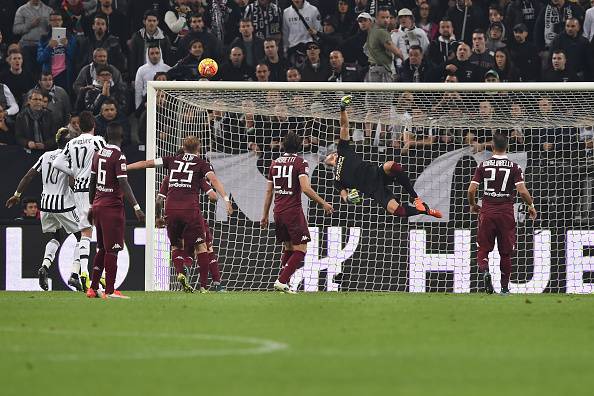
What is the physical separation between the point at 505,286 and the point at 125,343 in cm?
925

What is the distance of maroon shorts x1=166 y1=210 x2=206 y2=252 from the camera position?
16.6 meters

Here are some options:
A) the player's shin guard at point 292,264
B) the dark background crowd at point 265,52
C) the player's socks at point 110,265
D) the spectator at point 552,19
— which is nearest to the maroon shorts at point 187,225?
the player's shin guard at point 292,264

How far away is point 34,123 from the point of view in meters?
20.8

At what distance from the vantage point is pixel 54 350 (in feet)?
27.8

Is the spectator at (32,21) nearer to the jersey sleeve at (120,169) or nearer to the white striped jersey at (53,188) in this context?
the white striped jersey at (53,188)

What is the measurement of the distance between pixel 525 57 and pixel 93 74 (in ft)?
24.3

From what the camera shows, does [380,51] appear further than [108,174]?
Yes

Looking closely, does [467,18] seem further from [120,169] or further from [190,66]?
[120,169]

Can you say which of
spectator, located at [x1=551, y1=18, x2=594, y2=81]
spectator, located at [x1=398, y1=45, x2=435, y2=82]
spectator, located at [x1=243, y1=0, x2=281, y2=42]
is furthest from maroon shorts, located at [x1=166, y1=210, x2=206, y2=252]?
spectator, located at [x1=551, y1=18, x2=594, y2=81]

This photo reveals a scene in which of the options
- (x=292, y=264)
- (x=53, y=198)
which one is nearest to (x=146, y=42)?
(x=53, y=198)

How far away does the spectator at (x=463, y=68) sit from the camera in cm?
2127

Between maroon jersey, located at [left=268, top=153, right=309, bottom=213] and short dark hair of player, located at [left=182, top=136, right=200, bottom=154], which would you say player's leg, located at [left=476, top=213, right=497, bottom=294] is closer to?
maroon jersey, located at [left=268, top=153, right=309, bottom=213]

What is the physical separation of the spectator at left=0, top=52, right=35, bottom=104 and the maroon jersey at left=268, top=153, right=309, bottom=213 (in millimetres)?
6953

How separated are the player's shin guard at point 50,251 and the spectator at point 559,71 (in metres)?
8.75
